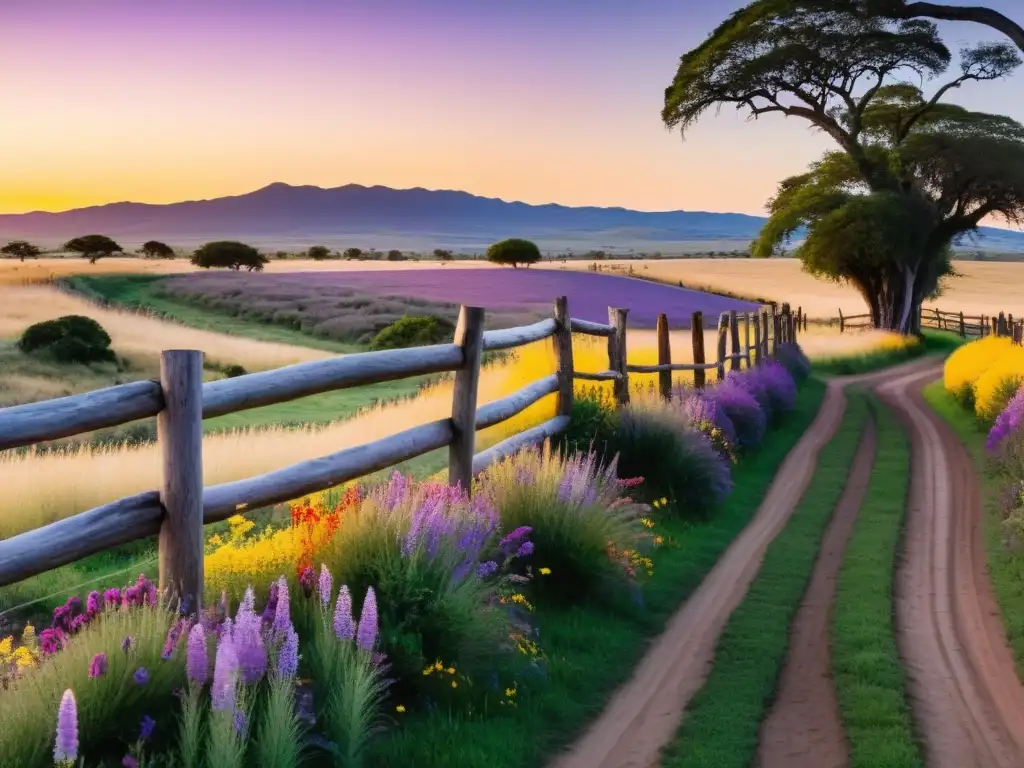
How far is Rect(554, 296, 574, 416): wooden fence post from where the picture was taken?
11.0 m

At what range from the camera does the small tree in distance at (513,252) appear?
3413 inches

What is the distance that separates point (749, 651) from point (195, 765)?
14.2ft

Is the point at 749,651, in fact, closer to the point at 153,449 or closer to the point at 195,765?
the point at 195,765

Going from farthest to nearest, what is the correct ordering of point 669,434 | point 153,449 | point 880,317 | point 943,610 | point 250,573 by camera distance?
1. point 880,317
2. point 153,449
3. point 669,434
4. point 943,610
5. point 250,573

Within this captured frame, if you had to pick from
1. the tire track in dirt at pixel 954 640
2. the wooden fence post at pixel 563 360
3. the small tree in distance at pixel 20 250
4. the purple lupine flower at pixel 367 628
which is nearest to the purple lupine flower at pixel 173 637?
the purple lupine flower at pixel 367 628

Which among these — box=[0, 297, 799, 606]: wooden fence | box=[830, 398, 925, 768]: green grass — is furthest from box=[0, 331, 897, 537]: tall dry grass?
box=[830, 398, 925, 768]: green grass

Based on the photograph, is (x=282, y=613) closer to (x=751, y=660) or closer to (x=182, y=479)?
(x=182, y=479)

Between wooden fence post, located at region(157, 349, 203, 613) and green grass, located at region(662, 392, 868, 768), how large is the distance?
2.64 metres

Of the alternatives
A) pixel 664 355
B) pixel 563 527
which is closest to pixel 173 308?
pixel 664 355

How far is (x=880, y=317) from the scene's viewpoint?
1735 inches

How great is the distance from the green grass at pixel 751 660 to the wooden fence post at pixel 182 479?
8.66ft

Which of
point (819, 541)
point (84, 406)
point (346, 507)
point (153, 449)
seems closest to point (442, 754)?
point (346, 507)

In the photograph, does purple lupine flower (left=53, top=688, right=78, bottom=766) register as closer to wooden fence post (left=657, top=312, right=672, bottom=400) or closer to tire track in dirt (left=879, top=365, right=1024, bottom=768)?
tire track in dirt (left=879, top=365, right=1024, bottom=768)

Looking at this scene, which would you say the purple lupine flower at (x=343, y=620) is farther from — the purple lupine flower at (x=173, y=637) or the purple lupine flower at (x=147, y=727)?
the purple lupine flower at (x=147, y=727)
